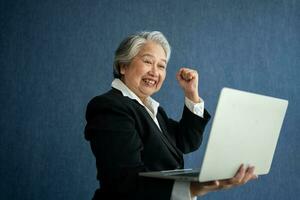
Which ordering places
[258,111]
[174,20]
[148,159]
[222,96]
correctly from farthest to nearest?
[174,20] < [148,159] < [258,111] < [222,96]

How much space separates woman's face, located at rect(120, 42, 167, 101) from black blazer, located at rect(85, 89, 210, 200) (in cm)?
14

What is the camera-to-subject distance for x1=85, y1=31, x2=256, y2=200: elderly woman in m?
1.17

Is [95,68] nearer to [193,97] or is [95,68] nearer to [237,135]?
[193,97]

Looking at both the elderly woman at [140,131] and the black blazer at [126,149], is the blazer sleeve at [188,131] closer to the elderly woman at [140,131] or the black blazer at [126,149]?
the elderly woman at [140,131]

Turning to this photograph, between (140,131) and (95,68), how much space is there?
0.87 metres

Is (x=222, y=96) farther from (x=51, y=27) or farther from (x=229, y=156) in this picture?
(x=51, y=27)

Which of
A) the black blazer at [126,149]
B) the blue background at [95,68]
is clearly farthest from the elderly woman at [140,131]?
the blue background at [95,68]

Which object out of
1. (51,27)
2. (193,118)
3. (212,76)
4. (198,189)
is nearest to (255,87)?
(212,76)

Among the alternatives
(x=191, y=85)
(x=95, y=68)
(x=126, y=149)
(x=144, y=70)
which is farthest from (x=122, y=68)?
(x=95, y=68)

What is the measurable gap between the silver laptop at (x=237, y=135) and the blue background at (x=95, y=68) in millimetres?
965

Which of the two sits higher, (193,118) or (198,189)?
(193,118)

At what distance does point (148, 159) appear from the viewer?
130cm

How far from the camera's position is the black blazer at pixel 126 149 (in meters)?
1.17

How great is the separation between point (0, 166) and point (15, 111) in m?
0.27
